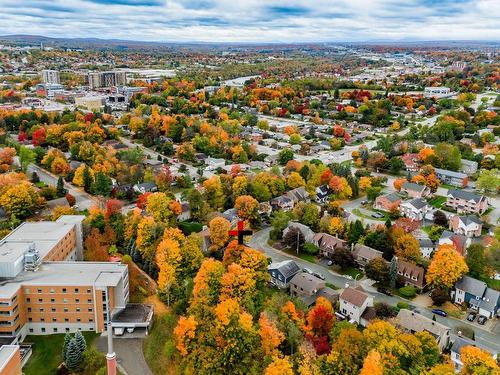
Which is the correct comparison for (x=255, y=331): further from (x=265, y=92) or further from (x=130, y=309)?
(x=265, y=92)

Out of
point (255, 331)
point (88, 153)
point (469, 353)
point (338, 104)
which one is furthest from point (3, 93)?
point (469, 353)

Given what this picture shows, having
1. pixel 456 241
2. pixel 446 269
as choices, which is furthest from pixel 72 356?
pixel 456 241

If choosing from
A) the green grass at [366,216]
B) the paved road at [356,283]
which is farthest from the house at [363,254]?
the green grass at [366,216]

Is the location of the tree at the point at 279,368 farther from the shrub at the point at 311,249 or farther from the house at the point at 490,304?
the shrub at the point at 311,249

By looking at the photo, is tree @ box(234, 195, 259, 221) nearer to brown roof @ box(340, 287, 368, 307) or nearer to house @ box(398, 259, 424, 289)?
house @ box(398, 259, 424, 289)

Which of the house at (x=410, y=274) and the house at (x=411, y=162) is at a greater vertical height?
the house at (x=411, y=162)

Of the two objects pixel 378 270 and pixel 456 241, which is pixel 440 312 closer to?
pixel 378 270

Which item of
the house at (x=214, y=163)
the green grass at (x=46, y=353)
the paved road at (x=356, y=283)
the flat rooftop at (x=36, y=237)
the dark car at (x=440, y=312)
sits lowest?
the green grass at (x=46, y=353)
